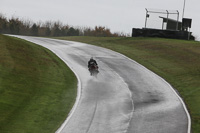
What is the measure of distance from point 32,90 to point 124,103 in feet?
19.0

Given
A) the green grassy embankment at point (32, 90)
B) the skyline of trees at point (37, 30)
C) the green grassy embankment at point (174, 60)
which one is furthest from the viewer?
the skyline of trees at point (37, 30)

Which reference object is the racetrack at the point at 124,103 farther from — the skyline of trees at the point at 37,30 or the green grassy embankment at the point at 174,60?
the skyline of trees at the point at 37,30

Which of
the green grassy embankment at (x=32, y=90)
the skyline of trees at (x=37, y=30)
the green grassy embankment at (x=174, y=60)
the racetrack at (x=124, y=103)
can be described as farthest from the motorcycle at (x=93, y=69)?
the skyline of trees at (x=37, y=30)

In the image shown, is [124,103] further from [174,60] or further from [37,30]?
[37,30]

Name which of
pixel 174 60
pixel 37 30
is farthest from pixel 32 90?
pixel 37 30

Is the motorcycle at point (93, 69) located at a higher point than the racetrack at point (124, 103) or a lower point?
higher

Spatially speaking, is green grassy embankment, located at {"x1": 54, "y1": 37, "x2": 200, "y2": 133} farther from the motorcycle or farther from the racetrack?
the motorcycle

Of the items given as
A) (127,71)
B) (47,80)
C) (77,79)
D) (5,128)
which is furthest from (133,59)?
(5,128)

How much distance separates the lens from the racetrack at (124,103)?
17.2 meters

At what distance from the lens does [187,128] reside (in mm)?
17484

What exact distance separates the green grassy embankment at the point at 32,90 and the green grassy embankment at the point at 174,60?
7179 millimetres

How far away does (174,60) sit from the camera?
121 feet

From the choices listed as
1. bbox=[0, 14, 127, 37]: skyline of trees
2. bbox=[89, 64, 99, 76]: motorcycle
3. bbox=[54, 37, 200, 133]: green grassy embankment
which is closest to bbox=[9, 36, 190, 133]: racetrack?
bbox=[89, 64, 99, 76]: motorcycle

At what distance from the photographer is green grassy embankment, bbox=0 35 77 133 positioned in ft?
56.2
